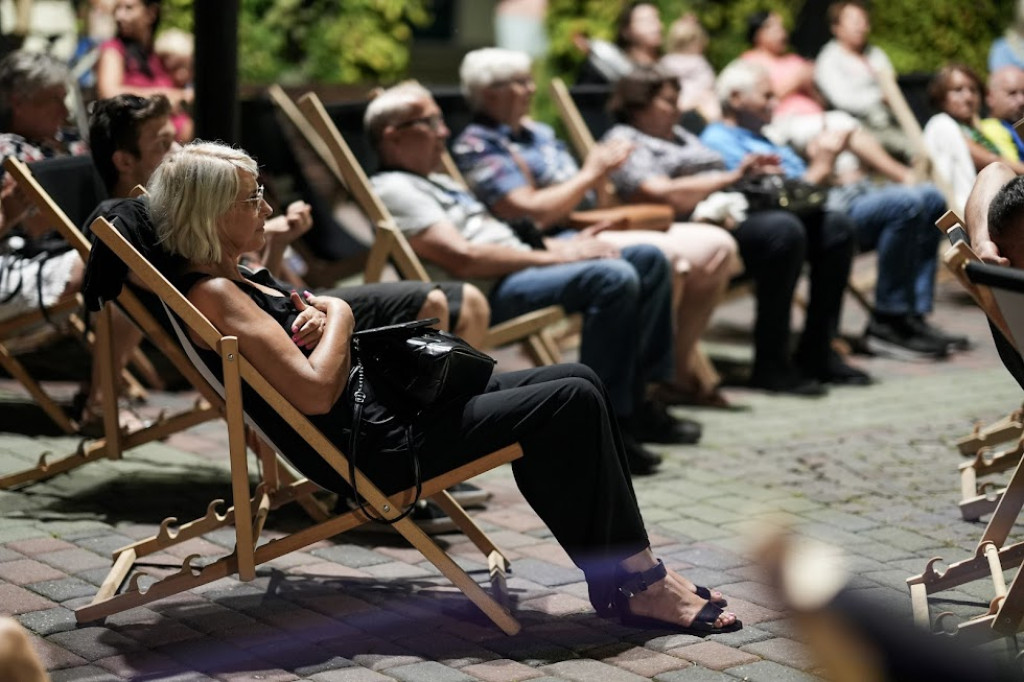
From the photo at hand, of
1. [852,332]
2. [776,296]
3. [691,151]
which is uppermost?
[691,151]

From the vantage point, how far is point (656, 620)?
408 centimetres

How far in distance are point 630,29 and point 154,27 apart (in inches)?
128

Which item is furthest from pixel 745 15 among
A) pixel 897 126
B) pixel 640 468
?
pixel 640 468

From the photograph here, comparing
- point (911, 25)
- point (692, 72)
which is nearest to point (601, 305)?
point (692, 72)

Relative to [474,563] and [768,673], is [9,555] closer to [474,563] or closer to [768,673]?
[474,563]

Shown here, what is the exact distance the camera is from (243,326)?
3.90 meters

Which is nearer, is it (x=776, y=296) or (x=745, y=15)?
(x=776, y=296)

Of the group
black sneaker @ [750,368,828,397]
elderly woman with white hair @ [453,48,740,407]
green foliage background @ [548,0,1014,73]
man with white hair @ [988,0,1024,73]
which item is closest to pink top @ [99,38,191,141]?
elderly woman with white hair @ [453,48,740,407]

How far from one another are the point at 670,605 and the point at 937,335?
5.03m

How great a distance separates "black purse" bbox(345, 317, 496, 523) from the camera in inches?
159

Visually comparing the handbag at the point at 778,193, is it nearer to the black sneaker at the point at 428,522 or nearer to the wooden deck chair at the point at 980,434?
the wooden deck chair at the point at 980,434

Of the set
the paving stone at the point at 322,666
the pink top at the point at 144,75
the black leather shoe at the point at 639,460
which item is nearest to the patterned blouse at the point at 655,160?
the black leather shoe at the point at 639,460

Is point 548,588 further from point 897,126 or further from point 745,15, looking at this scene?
point 745,15

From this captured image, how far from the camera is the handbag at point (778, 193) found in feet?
25.0
